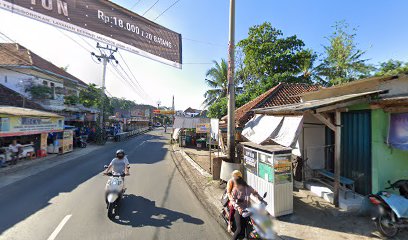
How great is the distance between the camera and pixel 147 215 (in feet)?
18.4

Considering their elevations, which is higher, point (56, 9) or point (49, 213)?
point (56, 9)

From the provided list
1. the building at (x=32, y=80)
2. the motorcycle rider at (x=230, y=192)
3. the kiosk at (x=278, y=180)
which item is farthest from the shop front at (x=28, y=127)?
the kiosk at (x=278, y=180)

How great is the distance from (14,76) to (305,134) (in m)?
24.3

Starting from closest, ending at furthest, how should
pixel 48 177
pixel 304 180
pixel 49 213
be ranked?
1. pixel 49 213
2. pixel 304 180
3. pixel 48 177

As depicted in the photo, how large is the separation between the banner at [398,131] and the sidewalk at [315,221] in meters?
2.06

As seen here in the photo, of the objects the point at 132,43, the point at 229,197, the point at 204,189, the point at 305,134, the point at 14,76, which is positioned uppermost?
the point at 14,76

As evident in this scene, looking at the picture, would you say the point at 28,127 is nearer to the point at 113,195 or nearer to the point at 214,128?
the point at 113,195

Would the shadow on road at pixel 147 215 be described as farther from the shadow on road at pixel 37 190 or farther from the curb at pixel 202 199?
the shadow on road at pixel 37 190

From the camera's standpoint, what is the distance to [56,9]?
4492mm

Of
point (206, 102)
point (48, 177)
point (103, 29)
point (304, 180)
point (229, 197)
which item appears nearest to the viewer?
point (229, 197)

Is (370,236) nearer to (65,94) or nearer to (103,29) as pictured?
(103,29)

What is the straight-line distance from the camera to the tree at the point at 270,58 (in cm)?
2019

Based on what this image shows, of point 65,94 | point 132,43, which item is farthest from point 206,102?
point 132,43

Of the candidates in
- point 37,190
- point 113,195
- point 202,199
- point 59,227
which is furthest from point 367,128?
point 37,190
